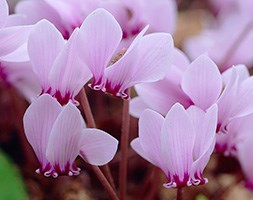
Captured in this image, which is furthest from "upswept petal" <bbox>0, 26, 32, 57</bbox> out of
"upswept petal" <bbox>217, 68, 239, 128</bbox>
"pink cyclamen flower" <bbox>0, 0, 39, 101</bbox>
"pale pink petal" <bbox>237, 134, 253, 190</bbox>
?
"pale pink petal" <bbox>237, 134, 253, 190</bbox>

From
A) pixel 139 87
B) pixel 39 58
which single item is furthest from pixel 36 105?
pixel 139 87

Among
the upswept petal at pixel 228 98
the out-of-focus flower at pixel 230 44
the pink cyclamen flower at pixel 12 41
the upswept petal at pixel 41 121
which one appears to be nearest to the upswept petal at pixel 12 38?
the pink cyclamen flower at pixel 12 41

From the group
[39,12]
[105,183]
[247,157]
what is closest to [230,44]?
[247,157]

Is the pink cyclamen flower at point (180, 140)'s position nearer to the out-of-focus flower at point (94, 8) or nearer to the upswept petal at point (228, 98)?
the upswept petal at point (228, 98)

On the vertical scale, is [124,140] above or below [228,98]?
below

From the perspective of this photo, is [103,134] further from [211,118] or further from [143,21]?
[143,21]

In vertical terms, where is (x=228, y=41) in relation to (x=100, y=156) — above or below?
below

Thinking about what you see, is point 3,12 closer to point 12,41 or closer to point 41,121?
point 12,41
